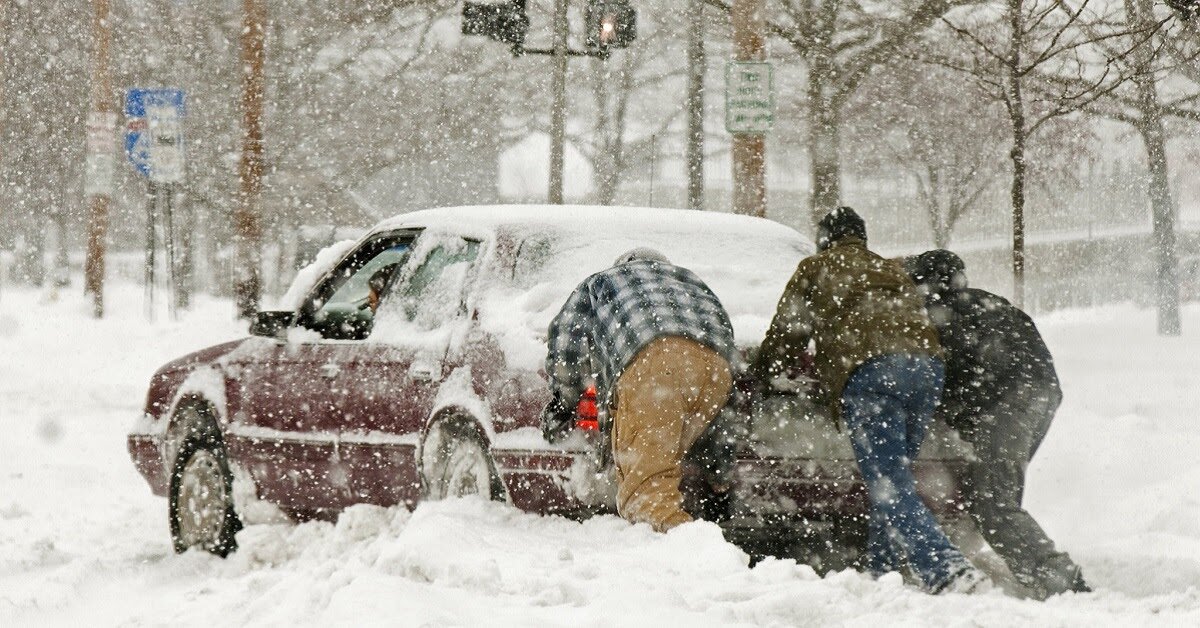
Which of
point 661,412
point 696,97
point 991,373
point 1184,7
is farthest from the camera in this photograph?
point 696,97

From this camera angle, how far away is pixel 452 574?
4113 millimetres

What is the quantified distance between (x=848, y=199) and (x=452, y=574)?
5711 cm

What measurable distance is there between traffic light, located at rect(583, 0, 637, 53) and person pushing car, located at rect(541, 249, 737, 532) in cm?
1060

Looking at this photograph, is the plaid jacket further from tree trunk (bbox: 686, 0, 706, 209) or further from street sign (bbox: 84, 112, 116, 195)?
street sign (bbox: 84, 112, 116, 195)

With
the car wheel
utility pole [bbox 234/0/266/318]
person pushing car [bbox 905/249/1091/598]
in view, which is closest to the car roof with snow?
person pushing car [bbox 905/249/1091/598]

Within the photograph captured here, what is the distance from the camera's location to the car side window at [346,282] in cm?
675

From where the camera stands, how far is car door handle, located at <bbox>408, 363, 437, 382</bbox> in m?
5.80

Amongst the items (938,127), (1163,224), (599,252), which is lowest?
(599,252)

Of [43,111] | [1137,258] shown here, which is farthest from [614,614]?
[1137,258]

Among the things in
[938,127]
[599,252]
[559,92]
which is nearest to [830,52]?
[559,92]

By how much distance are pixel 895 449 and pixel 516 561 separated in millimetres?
1663

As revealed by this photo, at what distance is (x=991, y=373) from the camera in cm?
577

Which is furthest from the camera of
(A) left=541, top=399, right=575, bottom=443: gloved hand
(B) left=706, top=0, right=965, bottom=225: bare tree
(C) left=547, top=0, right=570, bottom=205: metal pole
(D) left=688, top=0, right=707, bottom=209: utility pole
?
(D) left=688, top=0, right=707, bottom=209: utility pole

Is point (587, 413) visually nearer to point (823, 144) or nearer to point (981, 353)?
point (981, 353)
